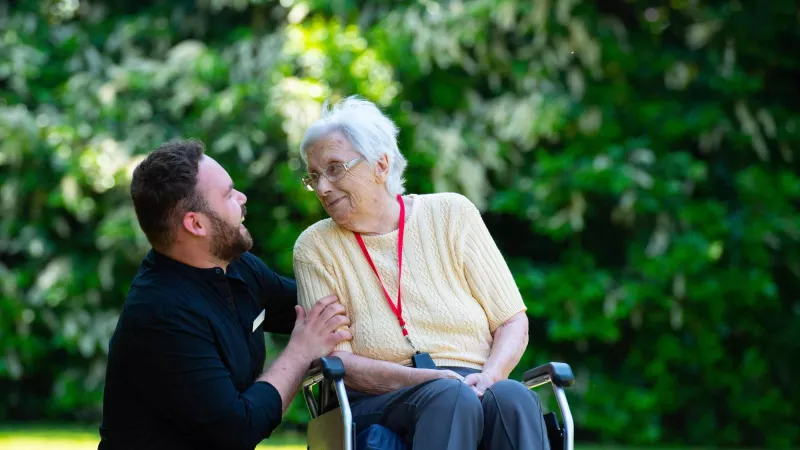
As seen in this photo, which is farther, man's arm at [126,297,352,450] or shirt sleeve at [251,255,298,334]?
shirt sleeve at [251,255,298,334]

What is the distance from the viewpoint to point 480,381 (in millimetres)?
2748

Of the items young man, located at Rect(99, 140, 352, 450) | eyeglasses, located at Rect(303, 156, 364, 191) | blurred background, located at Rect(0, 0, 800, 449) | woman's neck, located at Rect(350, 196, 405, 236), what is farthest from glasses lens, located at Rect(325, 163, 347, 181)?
blurred background, located at Rect(0, 0, 800, 449)

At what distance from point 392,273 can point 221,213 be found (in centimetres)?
51

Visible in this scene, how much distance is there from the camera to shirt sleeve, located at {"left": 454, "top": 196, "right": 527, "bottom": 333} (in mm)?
2951

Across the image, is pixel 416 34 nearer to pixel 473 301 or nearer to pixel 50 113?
pixel 50 113

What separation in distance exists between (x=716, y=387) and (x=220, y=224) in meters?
5.16

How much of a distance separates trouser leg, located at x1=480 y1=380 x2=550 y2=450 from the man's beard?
0.74m

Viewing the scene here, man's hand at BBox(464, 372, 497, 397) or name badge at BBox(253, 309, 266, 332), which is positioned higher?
name badge at BBox(253, 309, 266, 332)

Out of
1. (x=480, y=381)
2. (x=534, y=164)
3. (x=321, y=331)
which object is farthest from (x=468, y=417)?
(x=534, y=164)

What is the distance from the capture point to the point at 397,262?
2.96m

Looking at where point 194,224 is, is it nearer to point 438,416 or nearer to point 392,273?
point 392,273

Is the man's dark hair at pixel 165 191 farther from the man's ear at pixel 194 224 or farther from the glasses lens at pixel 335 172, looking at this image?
the glasses lens at pixel 335 172

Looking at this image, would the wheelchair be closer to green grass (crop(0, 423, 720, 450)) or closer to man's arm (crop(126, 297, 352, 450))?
man's arm (crop(126, 297, 352, 450))

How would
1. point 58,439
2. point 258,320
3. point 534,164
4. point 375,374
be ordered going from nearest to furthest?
point 375,374 → point 258,320 → point 58,439 → point 534,164
